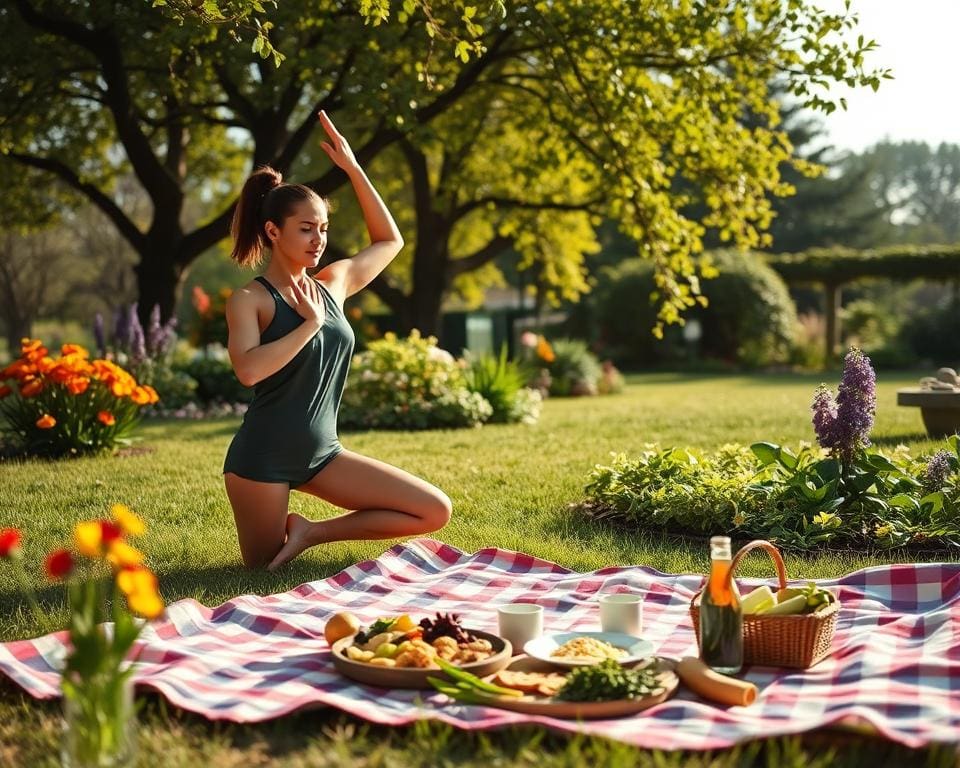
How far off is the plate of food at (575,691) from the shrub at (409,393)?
7751 mm

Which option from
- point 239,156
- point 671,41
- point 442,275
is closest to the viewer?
point 671,41

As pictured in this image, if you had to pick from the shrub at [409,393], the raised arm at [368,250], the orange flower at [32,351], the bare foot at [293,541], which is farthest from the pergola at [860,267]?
the bare foot at [293,541]

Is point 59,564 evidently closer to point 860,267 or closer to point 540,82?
point 540,82

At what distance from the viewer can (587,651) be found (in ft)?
10.3

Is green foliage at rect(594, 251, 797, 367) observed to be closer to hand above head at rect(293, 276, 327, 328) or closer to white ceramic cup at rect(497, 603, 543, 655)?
hand above head at rect(293, 276, 327, 328)

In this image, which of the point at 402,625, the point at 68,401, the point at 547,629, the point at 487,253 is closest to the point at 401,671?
the point at 402,625

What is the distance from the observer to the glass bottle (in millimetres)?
3061

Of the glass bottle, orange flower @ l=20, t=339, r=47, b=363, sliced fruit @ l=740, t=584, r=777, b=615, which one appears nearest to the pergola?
orange flower @ l=20, t=339, r=47, b=363

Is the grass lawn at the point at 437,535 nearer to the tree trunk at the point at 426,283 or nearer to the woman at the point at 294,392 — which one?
the woman at the point at 294,392

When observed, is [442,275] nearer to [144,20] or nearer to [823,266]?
[144,20]

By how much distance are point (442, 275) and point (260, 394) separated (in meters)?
12.5

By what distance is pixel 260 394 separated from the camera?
474 cm

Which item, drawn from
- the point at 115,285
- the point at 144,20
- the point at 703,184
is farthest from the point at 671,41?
the point at 115,285

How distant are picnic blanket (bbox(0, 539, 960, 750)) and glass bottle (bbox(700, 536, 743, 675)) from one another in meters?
0.12
